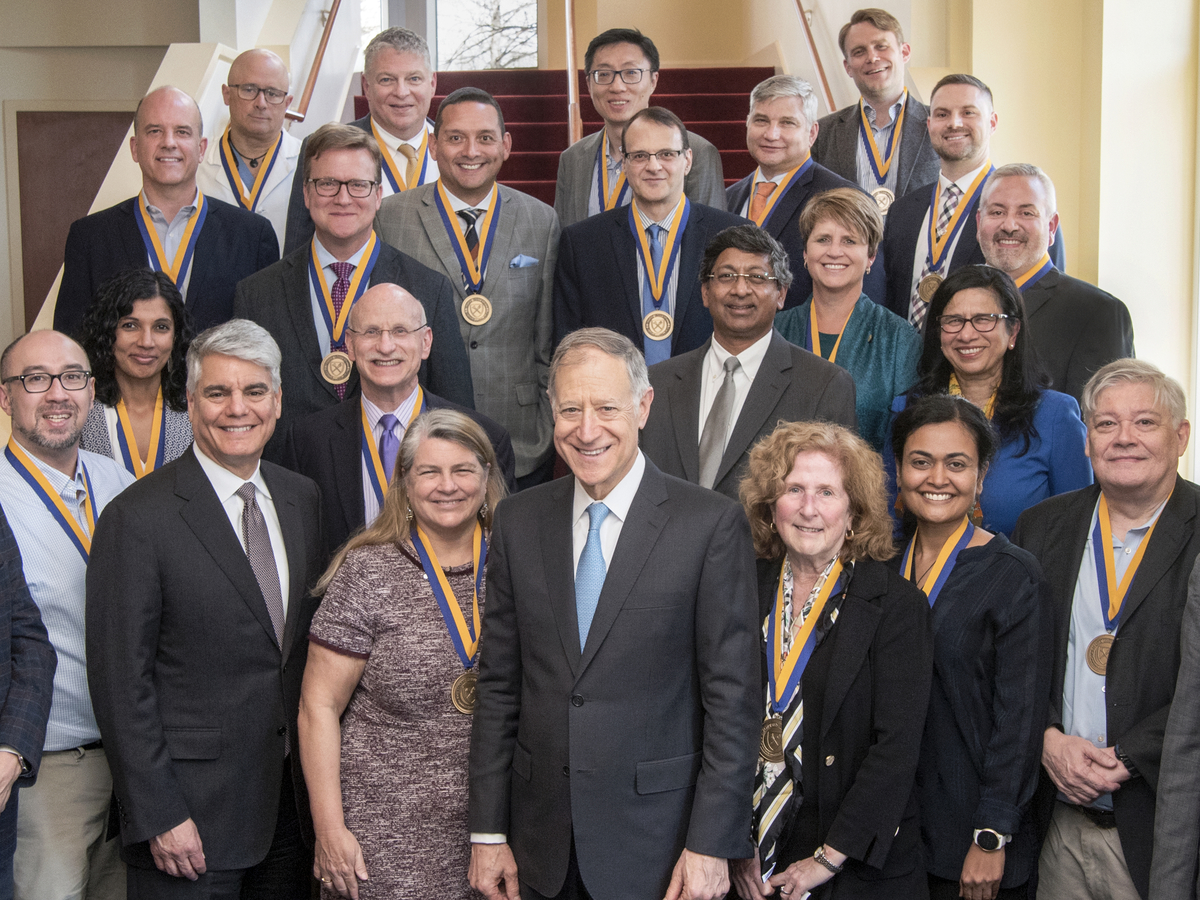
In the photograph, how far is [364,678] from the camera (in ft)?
9.78

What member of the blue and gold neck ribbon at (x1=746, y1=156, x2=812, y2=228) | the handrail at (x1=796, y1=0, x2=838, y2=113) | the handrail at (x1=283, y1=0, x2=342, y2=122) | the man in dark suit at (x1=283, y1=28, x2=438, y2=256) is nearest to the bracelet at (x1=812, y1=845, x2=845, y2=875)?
the blue and gold neck ribbon at (x1=746, y1=156, x2=812, y2=228)

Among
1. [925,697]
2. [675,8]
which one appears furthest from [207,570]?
[675,8]

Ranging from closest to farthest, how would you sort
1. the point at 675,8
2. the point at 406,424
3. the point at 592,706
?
the point at 592,706 → the point at 406,424 → the point at 675,8

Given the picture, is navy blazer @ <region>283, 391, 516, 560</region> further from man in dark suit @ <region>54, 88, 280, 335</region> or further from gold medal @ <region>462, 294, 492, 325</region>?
man in dark suit @ <region>54, 88, 280, 335</region>

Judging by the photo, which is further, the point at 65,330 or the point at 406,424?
the point at 65,330

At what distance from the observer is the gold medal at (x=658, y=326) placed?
14.3 feet

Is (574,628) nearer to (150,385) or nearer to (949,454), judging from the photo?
(949,454)

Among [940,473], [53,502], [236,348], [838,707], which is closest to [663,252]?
[940,473]

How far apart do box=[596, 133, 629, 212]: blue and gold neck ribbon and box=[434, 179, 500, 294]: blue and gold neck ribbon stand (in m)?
0.72

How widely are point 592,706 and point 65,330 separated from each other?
2782 mm

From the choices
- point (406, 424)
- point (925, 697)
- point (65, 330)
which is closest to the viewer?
point (925, 697)

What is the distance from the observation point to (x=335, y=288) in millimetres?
4180

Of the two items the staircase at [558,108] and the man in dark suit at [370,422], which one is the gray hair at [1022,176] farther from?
the staircase at [558,108]

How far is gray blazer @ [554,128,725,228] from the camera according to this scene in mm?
5230
